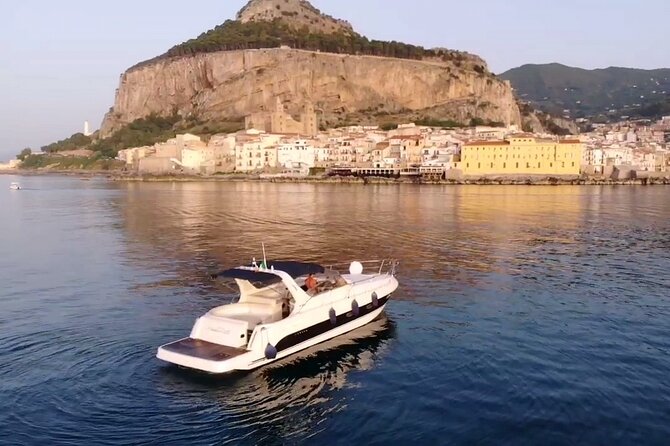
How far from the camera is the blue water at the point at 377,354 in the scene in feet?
33.4

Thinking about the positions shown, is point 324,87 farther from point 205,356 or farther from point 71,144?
point 205,356

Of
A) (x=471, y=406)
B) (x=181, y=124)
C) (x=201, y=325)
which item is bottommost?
(x=471, y=406)

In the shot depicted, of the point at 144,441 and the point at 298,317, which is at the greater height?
the point at 298,317

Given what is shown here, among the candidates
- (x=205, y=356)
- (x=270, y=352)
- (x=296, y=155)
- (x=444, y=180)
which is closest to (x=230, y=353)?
(x=205, y=356)

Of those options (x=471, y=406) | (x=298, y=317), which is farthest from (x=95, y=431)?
(x=471, y=406)

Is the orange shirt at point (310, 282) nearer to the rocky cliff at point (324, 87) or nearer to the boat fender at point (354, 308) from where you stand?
the boat fender at point (354, 308)

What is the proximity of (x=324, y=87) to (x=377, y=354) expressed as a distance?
14868cm

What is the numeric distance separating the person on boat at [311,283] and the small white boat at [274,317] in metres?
0.04

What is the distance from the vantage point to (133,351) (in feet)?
44.2

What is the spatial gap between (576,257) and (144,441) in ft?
70.7

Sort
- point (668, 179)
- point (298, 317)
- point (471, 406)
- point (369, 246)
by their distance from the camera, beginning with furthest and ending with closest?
1. point (668, 179)
2. point (369, 246)
3. point (298, 317)
4. point (471, 406)

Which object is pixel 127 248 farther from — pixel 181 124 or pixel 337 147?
pixel 181 124

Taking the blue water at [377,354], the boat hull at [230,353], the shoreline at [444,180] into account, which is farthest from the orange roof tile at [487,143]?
the boat hull at [230,353]

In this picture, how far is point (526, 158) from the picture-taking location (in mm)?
100812
